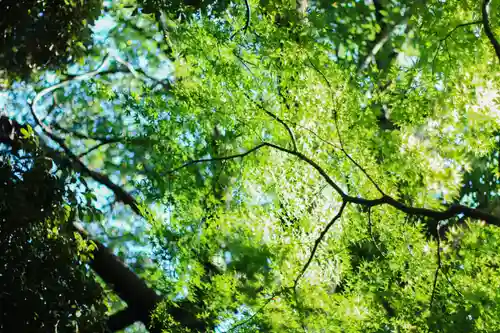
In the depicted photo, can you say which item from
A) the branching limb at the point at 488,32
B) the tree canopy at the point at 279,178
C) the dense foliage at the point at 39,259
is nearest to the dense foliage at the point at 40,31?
the tree canopy at the point at 279,178

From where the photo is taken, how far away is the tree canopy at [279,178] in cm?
379

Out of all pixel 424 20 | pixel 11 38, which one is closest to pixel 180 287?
pixel 11 38

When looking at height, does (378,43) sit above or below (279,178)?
above

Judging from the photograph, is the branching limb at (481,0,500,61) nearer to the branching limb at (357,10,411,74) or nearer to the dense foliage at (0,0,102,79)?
the dense foliage at (0,0,102,79)

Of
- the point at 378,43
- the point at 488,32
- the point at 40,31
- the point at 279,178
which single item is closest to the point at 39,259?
the point at 40,31

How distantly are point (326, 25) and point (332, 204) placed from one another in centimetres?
159

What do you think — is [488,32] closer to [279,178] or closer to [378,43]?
[279,178]

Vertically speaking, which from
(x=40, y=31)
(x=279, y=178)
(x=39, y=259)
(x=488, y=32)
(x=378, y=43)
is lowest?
(x=39, y=259)

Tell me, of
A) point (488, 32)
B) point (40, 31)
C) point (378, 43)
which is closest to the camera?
point (488, 32)

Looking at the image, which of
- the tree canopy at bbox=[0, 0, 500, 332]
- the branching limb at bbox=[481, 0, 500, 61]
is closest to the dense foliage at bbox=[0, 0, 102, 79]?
the tree canopy at bbox=[0, 0, 500, 332]

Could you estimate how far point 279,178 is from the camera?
5629 millimetres

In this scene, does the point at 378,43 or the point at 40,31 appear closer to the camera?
the point at 40,31

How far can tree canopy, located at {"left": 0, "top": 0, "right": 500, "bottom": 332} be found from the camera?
379cm

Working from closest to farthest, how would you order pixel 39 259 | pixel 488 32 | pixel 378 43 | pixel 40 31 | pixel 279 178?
1. pixel 488 32
2. pixel 39 259
3. pixel 40 31
4. pixel 279 178
5. pixel 378 43
